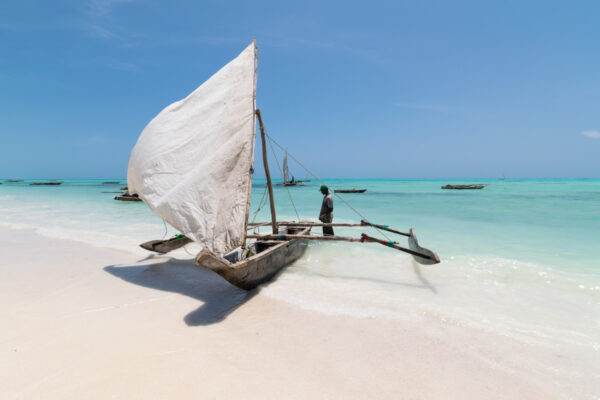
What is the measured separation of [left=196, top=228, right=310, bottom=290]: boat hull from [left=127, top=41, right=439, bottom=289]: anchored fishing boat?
0.6 inches

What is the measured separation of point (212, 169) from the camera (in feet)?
16.0

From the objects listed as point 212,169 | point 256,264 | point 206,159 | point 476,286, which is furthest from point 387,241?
point 206,159

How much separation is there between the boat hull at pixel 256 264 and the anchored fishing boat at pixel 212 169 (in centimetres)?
1

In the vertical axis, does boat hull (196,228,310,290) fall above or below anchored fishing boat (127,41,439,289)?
below

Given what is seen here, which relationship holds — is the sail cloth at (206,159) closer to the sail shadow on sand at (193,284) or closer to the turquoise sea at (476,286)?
the sail shadow on sand at (193,284)

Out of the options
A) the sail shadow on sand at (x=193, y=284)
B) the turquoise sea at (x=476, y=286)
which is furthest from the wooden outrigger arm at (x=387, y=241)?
the sail shadow on sand at (x=193, y=284)

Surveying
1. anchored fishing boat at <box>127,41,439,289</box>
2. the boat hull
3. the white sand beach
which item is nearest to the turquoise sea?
the boat hull

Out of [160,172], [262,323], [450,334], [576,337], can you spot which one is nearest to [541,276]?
[576,337]

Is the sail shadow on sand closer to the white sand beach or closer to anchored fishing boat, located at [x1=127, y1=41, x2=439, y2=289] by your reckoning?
the white sand beach

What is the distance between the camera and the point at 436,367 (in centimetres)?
333

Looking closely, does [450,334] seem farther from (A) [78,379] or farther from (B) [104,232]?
(B) [104,232]

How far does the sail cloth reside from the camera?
182 inches

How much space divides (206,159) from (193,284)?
2637 millimetres

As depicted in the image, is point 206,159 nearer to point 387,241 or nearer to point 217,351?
point 217,351
